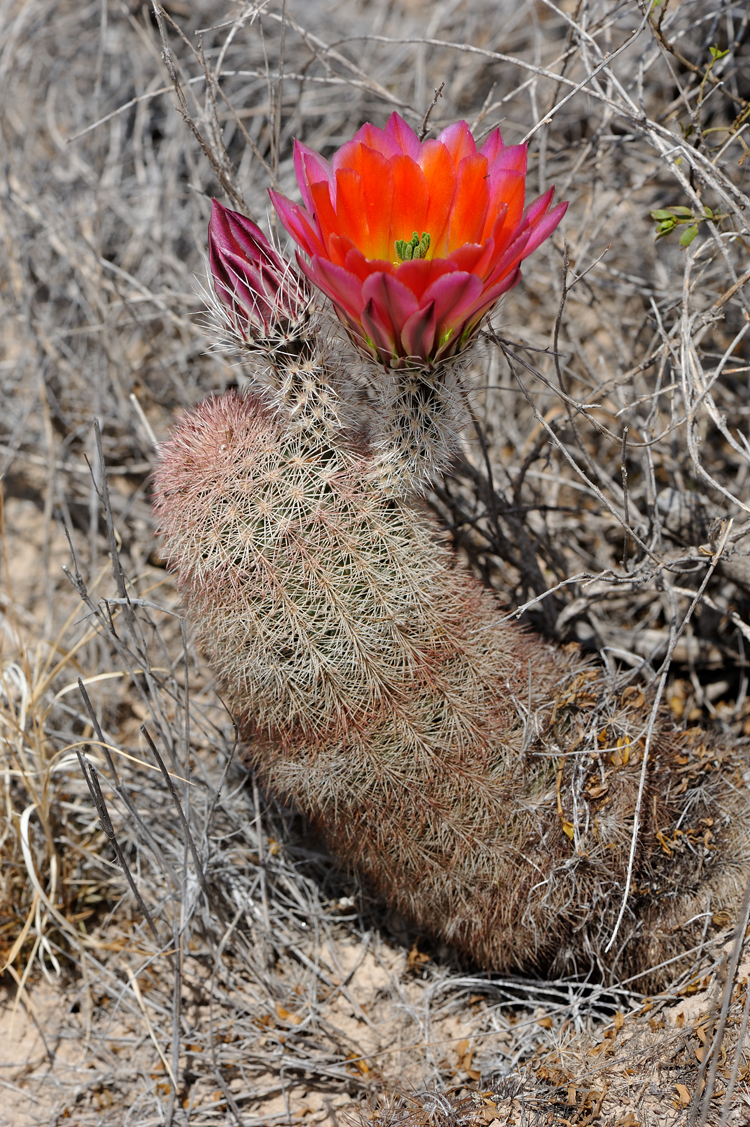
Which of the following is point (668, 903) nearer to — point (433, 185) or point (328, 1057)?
point (328, 1057)

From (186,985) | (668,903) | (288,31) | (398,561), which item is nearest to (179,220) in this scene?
(288,31)

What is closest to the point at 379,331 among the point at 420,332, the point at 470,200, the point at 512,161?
the point at 420,332

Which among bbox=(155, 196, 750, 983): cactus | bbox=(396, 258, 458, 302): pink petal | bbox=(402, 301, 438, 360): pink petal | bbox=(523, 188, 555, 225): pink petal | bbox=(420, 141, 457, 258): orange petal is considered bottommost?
bbox=(155, 196, 750, 983): cactus

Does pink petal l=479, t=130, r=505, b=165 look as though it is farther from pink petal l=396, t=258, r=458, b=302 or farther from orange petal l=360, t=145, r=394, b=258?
pink petal l=396, t=258, r=458, b=302

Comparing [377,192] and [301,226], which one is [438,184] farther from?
[301,226]

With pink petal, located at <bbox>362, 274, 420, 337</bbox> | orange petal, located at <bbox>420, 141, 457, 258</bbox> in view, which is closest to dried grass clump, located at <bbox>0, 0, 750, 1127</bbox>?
orange petal, located at <bbox>420, 141, 457, 258</bbox>

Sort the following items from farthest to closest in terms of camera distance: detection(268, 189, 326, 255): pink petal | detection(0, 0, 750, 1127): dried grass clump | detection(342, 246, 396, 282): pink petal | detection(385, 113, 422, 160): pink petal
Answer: detection(0, 0, 750, 1127): dried grass clump → detection(385, 113, 422, 160): pink petal → detection(268, 189, 326, 255): pink petal → detection(342, 246, 396, 282): pink petal

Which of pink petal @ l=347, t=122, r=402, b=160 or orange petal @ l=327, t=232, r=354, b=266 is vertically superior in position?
pink petal @ l=347, t=122, r=402, b=160

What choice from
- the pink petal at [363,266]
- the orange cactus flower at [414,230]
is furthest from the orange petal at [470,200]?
the pink petal at [363,266]
